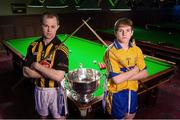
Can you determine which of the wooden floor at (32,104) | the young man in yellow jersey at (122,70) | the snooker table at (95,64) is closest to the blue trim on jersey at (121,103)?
the young man in yellow jersey at (122,70)

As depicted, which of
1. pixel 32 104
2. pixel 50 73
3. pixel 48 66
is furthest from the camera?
pixel 32 104

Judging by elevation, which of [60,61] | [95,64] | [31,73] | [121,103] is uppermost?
[60,61]

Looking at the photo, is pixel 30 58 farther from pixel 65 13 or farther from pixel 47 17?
pixel 65 13

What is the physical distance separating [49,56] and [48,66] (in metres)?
0.10

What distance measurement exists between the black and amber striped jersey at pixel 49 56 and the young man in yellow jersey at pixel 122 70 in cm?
44

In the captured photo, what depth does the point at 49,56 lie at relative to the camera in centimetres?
210

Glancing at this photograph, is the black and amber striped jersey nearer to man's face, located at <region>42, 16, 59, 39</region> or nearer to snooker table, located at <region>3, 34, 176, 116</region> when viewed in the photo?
man's face, located at <region>42, 16, 59, 39</region>

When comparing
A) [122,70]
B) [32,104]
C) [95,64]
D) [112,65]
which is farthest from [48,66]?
[32,104]

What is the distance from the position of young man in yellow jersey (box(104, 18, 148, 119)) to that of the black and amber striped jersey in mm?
443

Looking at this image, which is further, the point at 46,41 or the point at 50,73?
the point at 46,41

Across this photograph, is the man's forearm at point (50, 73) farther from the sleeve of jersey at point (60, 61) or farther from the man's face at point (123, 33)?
the man's face at point (123, 33)

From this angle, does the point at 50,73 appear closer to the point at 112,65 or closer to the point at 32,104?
the point at 112,65

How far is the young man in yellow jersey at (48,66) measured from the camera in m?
2.03

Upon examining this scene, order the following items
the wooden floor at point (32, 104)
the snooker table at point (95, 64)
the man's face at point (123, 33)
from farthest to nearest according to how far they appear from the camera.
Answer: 1. the wooden floor at point (32, 104)
2. the snooker table at point (95, 64)
3. the man's face at point (123, 33)
